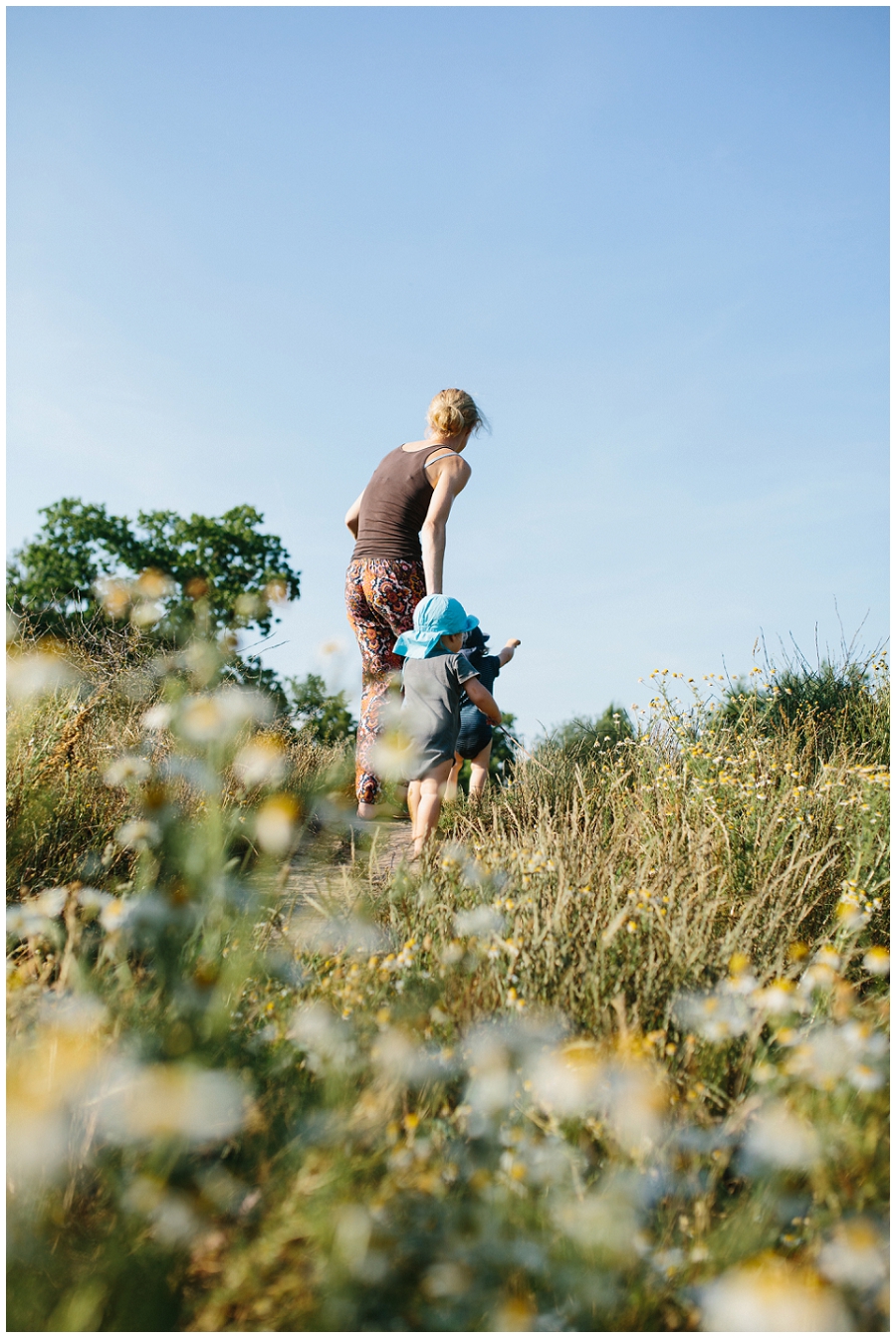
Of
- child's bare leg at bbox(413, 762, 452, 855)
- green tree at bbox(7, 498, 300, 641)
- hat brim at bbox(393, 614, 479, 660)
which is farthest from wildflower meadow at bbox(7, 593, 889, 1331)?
green tree at bbox(7, 498, 300, 641)

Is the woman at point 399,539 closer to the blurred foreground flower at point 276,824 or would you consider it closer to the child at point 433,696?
the child at point 433,696

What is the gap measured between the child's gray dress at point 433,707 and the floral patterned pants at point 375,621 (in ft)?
1.40

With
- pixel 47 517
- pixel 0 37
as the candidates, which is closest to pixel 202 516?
pixel 47 517

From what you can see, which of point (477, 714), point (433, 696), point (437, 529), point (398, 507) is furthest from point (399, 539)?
point (477, 714)

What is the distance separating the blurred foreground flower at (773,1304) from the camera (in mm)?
1082

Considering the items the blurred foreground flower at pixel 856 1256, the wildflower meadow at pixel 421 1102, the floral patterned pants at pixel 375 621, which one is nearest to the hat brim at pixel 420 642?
the floral patterned pants at pixel 375 621

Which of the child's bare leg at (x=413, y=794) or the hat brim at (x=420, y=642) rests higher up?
the hat brim at (x=420, y=642)

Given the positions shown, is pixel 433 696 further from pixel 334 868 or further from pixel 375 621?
pixel 334 868

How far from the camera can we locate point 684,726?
4223 mm

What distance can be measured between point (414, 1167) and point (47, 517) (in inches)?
476

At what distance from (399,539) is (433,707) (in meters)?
0.99

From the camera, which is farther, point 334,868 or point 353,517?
point 353,517

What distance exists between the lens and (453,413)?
384cm

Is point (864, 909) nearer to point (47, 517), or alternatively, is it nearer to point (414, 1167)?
point (414, 1167)
